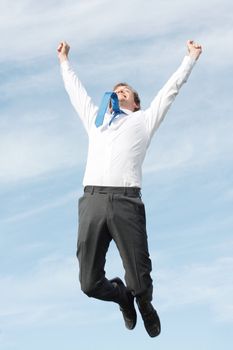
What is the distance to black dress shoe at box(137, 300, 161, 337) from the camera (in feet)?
28.6

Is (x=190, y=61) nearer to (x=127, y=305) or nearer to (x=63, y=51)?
(x=63, y=51)

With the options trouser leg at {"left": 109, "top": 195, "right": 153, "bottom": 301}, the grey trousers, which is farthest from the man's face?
trouser leg at {"left": 109, "top": 195, "right": 153, "bottom": 301}

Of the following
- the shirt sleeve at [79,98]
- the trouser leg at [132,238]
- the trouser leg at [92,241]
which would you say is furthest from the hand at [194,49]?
the trouser leg at [92,241]

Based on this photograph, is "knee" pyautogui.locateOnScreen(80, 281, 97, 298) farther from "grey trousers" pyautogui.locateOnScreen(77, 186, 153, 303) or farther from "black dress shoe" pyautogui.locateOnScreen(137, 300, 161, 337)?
"black dress shoe" pyautogui.locateOnScreen(137, 300, 161, 337)

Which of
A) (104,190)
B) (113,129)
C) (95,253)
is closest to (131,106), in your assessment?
(113,129)

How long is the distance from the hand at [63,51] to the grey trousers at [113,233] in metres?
2.06

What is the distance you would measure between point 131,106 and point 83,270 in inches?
86.8

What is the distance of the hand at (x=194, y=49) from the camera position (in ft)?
28.5

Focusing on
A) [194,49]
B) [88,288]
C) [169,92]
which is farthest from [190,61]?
[88,288]

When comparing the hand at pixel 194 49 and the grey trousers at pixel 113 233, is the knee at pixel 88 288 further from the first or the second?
the hand at pixel 194 49

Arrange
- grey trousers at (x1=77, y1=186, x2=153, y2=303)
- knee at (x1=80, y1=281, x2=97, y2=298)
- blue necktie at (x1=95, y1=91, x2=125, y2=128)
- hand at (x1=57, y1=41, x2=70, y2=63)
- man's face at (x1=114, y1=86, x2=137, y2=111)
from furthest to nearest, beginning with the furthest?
hand at (x1=57, y1=41, x2=70, y2=63)
man's face at (x1=114, y1=86, x2=137, y2=111)
blue necktie at (x1=95, y1=91, x2=125, y2=128)
knee at (x1=80, y1=281, x2=97, y2=298)
grey trousers at (x1=77, y1=186, x2=153, y2=303)

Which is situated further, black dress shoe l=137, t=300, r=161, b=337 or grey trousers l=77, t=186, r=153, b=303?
black dress shoe l=137, t=300, r=161, b=337

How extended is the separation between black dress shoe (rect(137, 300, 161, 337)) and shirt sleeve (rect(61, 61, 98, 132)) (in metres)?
2.39

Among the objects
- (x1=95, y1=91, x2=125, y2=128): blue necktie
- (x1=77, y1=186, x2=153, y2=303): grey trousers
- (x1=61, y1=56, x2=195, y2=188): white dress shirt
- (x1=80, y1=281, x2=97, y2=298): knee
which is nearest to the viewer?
(x1=77, y1=186, x2=153, y2=303): grey trousers
